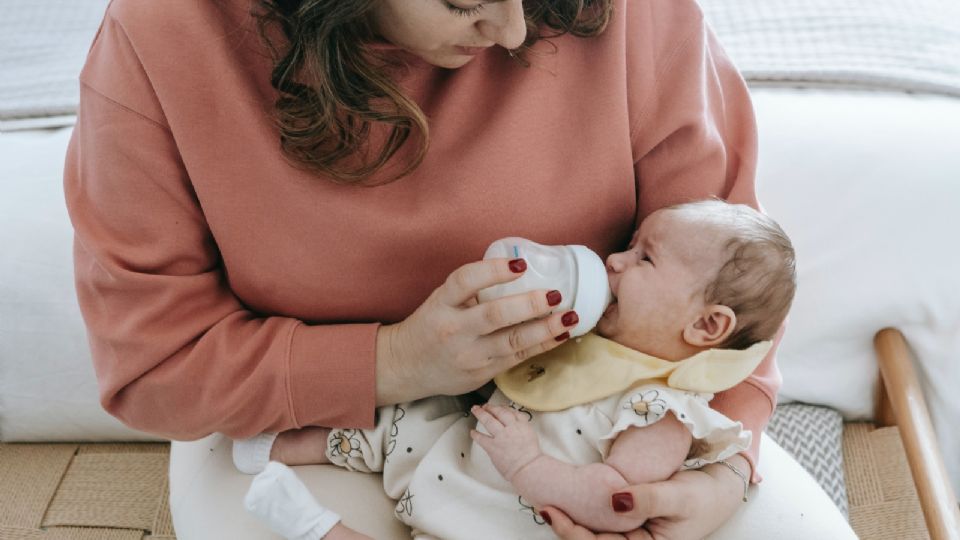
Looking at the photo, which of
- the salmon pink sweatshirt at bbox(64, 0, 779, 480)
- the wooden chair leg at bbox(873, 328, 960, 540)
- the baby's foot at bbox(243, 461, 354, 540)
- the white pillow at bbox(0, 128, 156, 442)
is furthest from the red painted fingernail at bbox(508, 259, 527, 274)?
the white pillow at bbox(0, 128, 156, 442)

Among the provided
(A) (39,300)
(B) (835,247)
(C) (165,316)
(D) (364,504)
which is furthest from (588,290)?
(A) (39,300)

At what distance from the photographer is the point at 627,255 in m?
1.10

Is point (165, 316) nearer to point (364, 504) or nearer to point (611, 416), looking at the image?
point (364, 504)

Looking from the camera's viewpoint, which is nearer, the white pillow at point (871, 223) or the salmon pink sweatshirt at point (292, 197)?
the salmon pink sweatshirt at point (292, 197)

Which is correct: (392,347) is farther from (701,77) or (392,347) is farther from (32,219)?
(32,219)

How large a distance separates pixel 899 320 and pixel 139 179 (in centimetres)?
127

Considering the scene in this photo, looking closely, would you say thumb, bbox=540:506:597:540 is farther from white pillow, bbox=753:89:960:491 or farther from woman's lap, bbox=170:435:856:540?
white pillow, bbox=753:89:960:491

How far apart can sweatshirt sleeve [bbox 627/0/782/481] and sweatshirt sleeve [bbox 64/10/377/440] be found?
1.37 feet

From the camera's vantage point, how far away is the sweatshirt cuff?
41.4 inches

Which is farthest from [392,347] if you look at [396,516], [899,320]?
[899,320]

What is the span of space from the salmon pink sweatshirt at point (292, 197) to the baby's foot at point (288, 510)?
0.09 m

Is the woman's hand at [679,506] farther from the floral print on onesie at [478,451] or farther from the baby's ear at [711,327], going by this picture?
the baby's ear at [711,327]

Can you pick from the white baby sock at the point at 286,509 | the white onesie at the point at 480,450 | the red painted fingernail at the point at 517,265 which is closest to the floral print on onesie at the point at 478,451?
the white onesie at the point at 480,450

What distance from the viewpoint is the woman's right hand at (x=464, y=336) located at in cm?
93
